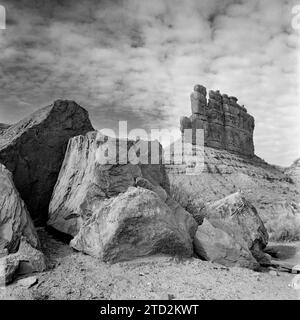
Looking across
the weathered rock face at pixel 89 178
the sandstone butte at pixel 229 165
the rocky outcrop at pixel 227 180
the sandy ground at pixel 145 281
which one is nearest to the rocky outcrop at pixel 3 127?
the weathered rock face at pixel 89 178

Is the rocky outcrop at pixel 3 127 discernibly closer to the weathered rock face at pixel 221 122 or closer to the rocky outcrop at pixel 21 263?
the rocky outcrop at pixel 21 263

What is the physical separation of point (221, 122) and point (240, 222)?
7509 cm

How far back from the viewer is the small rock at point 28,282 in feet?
15.3

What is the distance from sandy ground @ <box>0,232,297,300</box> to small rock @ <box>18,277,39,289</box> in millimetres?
51

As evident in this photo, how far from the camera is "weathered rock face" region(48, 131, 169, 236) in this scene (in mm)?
7266

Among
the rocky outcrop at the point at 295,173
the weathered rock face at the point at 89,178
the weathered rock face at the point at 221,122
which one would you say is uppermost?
the weathered rock face at the point at 221,122

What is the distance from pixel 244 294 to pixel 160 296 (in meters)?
1.44

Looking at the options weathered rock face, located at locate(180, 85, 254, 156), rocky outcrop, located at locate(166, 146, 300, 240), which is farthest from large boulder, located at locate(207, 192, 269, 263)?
weathered rock face, located at locate(180, 85, 254, 156)

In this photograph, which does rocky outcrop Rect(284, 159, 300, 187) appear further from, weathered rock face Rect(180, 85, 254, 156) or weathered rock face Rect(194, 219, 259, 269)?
weathered rock face Rect(194, 219, 259, 269)

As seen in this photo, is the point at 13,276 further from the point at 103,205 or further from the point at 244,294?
the point at 244,294

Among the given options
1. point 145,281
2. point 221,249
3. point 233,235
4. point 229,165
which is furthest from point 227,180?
point 145,281

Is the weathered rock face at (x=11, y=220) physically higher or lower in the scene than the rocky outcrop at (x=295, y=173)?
lower

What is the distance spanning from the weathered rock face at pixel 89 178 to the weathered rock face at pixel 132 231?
67cm

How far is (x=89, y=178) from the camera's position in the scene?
7.53 m
